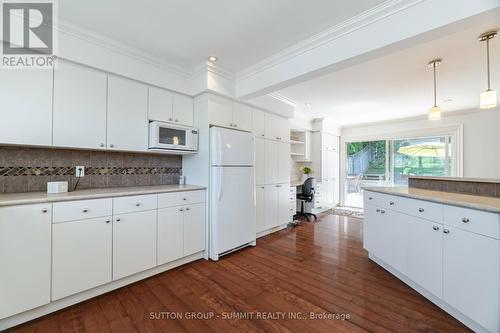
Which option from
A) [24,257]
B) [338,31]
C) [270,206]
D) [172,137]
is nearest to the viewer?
[24,257]

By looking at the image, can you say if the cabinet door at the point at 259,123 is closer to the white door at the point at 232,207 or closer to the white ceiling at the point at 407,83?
the white ceiling at the point at 407,83

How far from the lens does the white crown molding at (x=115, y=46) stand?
2.03 m

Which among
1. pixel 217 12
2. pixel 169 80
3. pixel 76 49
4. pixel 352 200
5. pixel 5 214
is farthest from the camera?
pixel 352 200

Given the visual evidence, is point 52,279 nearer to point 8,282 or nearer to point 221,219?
point 8,282

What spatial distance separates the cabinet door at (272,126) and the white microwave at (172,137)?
1.42 m

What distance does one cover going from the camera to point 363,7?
180 cm

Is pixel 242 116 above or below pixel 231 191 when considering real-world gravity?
above

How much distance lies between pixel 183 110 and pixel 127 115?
2.42ft

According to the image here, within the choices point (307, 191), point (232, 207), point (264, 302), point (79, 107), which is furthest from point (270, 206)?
point (79, 107)

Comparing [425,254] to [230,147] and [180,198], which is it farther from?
[180,198]

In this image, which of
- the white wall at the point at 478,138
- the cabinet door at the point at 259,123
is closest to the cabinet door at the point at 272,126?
the cabinet door at the point at 259,123

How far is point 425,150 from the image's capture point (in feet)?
17.9

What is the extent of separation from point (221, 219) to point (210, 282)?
80 cm

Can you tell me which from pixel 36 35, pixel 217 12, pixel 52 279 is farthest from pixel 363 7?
pixel 52 279
